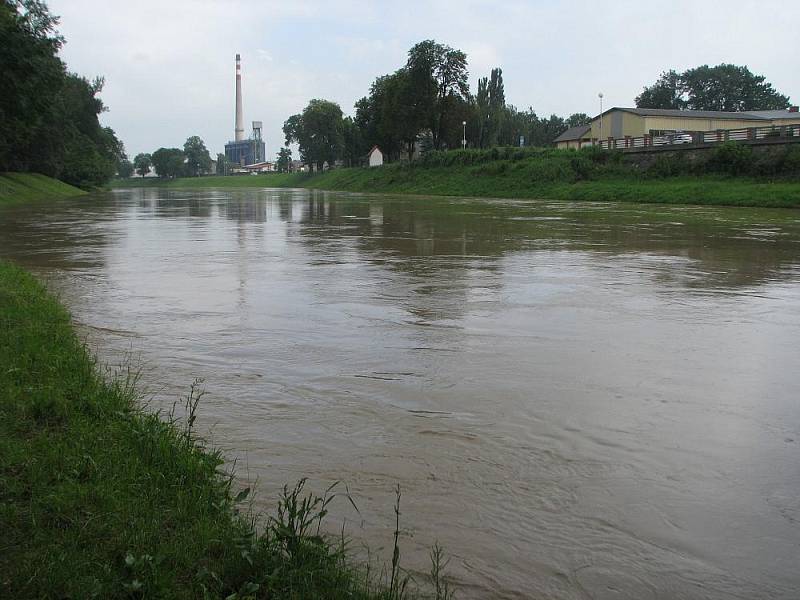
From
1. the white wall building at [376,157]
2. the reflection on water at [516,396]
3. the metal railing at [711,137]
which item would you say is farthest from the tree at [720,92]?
the reflection on water at [516,396]

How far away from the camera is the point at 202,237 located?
20.7 m

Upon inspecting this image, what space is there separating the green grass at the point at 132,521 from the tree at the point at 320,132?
114 meters

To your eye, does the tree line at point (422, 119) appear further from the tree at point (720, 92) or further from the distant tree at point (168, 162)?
the distant tree at point (168, 162)

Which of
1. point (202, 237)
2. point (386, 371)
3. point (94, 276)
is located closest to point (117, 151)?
point (202, 237)

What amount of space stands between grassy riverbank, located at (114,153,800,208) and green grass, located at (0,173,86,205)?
2904cm

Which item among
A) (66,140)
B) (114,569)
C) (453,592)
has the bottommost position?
(453,592)

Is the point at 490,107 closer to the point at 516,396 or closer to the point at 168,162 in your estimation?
the point at 516,396

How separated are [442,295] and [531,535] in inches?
277

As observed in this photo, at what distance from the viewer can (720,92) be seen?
11294cm

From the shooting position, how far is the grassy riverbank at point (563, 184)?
36.5 meters

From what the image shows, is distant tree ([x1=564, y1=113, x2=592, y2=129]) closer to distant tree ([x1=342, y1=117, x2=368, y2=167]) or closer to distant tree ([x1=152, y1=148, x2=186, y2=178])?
distant tree ([x1=342, y1=117, x2=368, y2=167])

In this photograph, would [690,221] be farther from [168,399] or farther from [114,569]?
[114,569]

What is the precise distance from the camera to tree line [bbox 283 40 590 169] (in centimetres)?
7712

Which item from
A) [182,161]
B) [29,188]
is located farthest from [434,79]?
[182,161]
